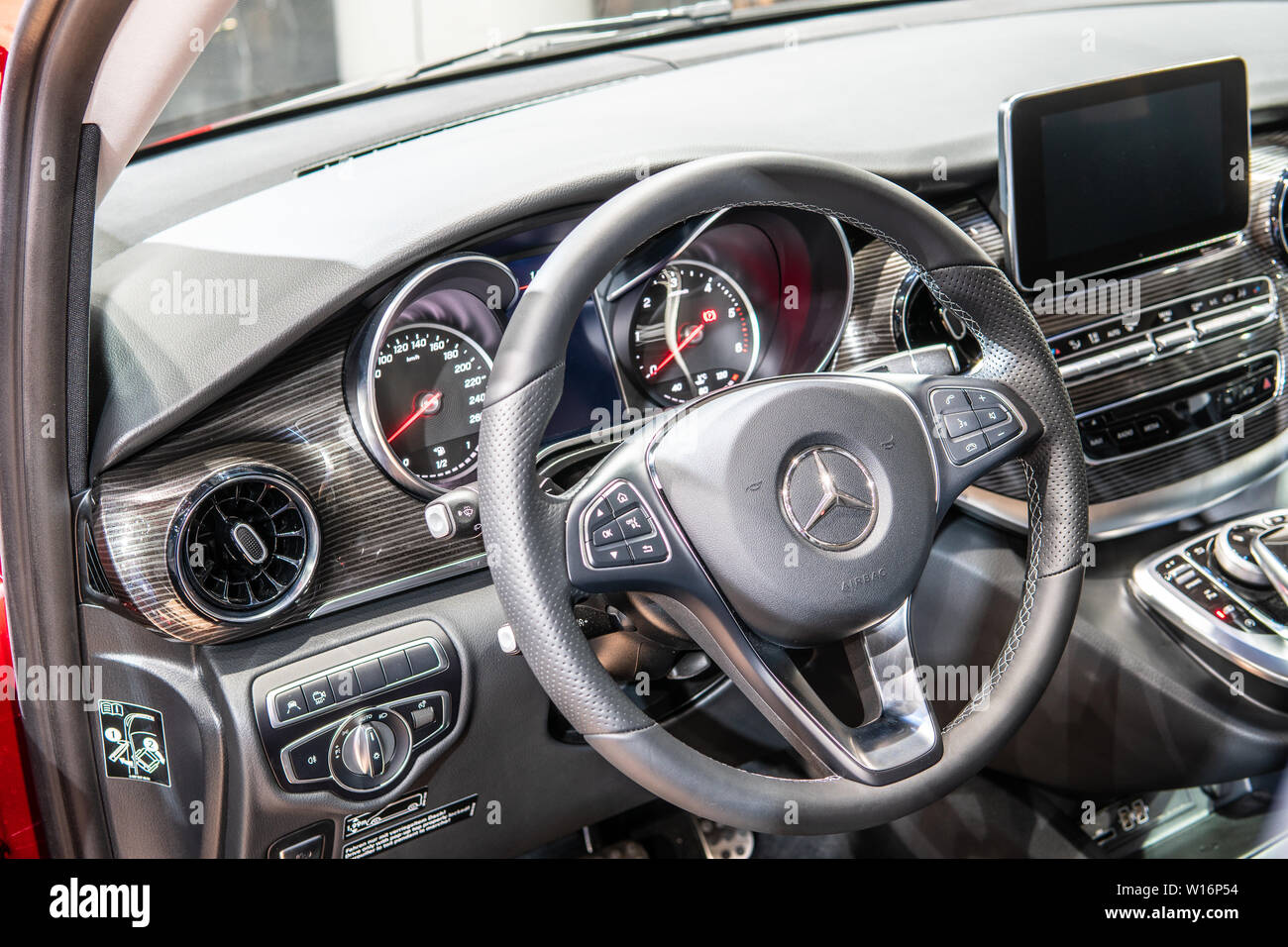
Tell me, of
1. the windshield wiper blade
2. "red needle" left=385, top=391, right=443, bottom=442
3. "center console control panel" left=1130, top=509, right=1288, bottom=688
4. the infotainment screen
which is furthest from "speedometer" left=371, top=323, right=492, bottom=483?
"center console control panel" left=1130, top=509, right=1288, bottom=688

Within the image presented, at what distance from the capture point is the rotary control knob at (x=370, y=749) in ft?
4.38

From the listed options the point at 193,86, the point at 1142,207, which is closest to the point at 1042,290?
the point at 1142,207

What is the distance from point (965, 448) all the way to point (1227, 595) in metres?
0.70

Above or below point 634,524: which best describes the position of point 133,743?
below

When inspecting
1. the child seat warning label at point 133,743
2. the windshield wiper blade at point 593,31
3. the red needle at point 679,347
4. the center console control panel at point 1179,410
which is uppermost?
the windshield wiper blade at point 593,31

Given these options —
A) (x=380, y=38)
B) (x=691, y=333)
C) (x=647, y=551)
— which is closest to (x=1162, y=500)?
(x=691, y=333)

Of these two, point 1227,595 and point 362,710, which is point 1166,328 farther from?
point 362,710

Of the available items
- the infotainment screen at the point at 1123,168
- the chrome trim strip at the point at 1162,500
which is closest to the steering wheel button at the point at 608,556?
the chrome trim strip at the point at 1162,500

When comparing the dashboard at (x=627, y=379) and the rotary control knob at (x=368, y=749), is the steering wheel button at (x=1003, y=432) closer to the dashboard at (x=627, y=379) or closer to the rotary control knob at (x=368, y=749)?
the dashboard at (x=627, y=379)

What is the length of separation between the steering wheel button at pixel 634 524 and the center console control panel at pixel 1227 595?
95 cm

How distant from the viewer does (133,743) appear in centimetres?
130

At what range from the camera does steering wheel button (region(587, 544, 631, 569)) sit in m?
1.06

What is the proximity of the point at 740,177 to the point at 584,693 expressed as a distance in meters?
0.52

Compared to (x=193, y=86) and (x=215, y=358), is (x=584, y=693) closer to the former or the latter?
(x=215, y=358)
